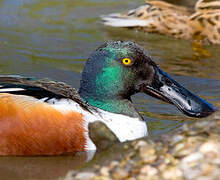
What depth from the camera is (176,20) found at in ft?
35.3

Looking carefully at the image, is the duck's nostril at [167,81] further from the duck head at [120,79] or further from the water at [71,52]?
the water at [71,52]

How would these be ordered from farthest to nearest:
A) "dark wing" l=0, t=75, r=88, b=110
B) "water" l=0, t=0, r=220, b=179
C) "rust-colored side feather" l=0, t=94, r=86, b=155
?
"dark wing" l=0, t=75, r=88, b=110 < "water" l=0, t=0, r=220, b=179 < "rust-colored side feather" l=0, t=94, r=86, b=155

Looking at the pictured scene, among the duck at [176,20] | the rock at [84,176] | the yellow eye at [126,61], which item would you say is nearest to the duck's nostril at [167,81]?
the yellow eye at [126,61]

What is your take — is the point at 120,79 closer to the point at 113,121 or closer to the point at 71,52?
the point at 113,121

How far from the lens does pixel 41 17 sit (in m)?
11.4

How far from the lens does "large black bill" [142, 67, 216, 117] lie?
609cm

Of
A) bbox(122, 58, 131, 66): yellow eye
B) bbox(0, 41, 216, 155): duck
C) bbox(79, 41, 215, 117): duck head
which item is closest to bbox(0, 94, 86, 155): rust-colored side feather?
bbox(0, 41, 216, 155): duck

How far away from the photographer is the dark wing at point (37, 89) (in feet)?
19.1

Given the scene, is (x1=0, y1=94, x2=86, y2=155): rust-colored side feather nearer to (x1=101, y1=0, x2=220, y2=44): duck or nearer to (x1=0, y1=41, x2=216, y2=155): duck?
(x1=0, y1=41, x2=216, y2=155): duck

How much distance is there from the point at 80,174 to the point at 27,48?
6.18 meters

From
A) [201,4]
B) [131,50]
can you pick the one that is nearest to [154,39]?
[201,4]

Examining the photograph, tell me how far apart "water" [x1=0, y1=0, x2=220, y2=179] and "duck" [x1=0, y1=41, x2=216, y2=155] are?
0.19m

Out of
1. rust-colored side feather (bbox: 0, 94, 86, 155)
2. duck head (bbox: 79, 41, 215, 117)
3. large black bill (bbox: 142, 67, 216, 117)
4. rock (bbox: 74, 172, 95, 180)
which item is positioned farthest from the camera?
large black bill (bbox: 142, 67, 216, 117)

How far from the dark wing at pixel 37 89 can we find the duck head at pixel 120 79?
0.18m
